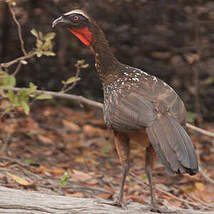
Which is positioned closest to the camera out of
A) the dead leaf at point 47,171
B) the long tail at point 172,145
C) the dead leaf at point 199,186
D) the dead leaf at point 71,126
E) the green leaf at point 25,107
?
the long tail at point 172,145

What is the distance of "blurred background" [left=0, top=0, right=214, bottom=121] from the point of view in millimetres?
8648

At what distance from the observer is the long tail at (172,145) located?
3703 millimetres

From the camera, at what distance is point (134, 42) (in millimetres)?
9508

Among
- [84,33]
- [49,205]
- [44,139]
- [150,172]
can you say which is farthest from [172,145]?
[44,139]

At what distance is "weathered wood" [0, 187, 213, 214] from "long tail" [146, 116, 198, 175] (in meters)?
0.77

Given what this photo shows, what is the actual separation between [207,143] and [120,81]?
13.5 feet

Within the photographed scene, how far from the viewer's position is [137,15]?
357 inches

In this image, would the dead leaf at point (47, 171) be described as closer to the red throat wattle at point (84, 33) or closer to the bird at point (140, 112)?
the bird at point (140, 112)

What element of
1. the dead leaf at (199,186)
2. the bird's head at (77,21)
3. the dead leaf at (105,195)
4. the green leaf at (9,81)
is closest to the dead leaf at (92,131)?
the dead leaf at (199,186)

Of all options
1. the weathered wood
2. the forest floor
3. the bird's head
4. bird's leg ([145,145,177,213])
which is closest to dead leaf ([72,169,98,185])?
the forest floor

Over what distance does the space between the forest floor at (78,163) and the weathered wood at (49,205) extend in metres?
0.73

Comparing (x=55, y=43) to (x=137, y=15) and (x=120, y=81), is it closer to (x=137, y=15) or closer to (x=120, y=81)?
(x=137, y=15)

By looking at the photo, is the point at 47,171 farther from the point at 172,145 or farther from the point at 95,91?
the point at 95,91

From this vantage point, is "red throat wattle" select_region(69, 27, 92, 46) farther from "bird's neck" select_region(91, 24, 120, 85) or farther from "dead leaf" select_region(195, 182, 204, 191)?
"dead leaf" select_region(195, 182, 204, 191)
